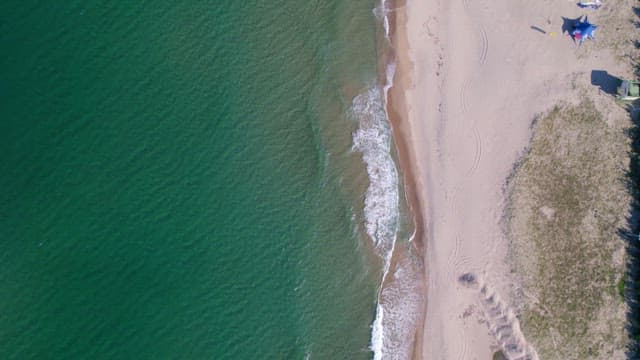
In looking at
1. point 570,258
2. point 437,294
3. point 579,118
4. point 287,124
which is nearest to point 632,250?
point 570,258

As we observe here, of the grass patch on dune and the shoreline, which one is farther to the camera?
the shoreline

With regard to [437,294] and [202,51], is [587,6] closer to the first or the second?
[437,294]

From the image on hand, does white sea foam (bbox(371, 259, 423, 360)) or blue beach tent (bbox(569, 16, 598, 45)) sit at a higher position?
blue beach tent (bbox(569, 16, 598, 45))

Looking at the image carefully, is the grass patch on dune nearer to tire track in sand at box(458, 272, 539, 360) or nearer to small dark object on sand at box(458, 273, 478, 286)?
tire track in sand at box(458, 272, 539, 360)

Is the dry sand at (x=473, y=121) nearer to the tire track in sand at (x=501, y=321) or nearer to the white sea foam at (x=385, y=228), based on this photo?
the tire track in sand at (x=501, y=321)

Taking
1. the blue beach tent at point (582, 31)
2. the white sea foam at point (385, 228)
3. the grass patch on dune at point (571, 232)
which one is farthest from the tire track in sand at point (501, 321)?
the blue beach tent at point (582, 31)

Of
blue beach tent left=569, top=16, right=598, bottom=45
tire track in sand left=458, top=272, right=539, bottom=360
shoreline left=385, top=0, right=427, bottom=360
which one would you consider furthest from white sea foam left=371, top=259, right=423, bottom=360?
blue beach tent left=569, top=16, right=598, bottom=45
